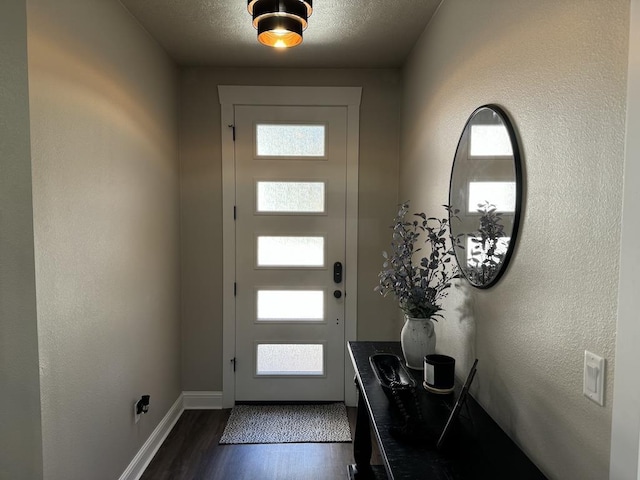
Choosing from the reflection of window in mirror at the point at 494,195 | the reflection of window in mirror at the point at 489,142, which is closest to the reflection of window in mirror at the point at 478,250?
the reflection of window in mirror at the point at 494,195

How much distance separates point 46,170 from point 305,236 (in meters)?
1.84

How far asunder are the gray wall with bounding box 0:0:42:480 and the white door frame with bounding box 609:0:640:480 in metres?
1.74

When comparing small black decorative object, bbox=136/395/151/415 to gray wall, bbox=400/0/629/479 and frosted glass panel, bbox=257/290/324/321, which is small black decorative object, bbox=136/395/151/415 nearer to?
frosted glass panel, bbox=257/290/324/321

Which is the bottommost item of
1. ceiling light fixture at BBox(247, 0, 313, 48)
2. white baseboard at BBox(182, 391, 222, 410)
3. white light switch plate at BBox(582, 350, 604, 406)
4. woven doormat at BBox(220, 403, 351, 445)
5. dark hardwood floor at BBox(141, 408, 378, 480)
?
dark hardwood floor at BBox(141, 408, 378, 480)

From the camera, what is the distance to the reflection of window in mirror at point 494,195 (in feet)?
4.23

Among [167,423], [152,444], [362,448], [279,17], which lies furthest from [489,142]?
[167,423]

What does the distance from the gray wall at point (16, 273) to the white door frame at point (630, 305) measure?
5.70ft

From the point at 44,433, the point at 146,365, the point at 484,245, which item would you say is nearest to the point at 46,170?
the point at 44,433

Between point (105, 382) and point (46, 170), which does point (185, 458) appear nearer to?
point (105, 382)

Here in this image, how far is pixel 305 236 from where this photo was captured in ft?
10.1

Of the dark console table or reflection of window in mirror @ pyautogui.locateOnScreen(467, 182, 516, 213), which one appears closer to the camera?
the dark console table

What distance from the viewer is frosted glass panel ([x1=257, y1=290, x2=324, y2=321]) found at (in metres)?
3.11

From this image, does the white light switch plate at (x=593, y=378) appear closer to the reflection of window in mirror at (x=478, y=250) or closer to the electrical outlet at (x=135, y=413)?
the reflection of window in mirror at (x=478, y=250)

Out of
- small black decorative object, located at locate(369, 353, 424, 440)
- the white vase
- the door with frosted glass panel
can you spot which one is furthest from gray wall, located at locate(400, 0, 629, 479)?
the door with frosted glass panel
